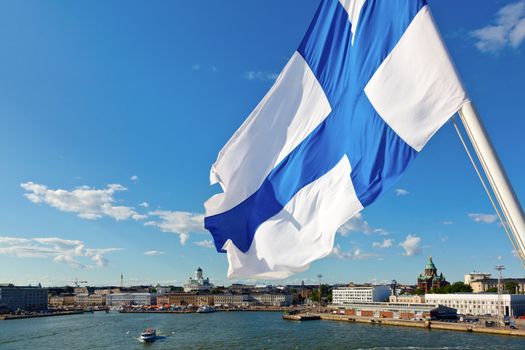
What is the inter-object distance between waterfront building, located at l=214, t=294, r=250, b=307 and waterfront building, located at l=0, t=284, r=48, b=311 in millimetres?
22611

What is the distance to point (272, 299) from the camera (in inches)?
3007

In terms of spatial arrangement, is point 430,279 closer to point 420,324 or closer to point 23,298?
point 420,324

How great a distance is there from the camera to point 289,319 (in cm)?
4491

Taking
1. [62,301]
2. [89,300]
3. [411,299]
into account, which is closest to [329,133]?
[411,299]

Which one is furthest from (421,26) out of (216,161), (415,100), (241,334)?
(241,334)

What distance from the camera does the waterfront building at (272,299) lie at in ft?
247

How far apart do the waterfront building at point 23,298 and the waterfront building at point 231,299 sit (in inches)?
890

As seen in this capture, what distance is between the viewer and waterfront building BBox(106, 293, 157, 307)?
7894 centimetres

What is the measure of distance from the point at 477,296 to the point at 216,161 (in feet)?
140

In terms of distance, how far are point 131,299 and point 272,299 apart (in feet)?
68.5

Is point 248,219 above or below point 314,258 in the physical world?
above

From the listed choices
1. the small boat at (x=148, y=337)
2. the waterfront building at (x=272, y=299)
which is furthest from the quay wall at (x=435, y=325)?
the waterfront building at (x=272, y=299)

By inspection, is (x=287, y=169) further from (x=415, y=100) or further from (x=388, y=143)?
(x=415, y=100)

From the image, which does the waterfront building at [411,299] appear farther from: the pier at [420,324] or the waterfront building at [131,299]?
the waterfront building at [131,299]
